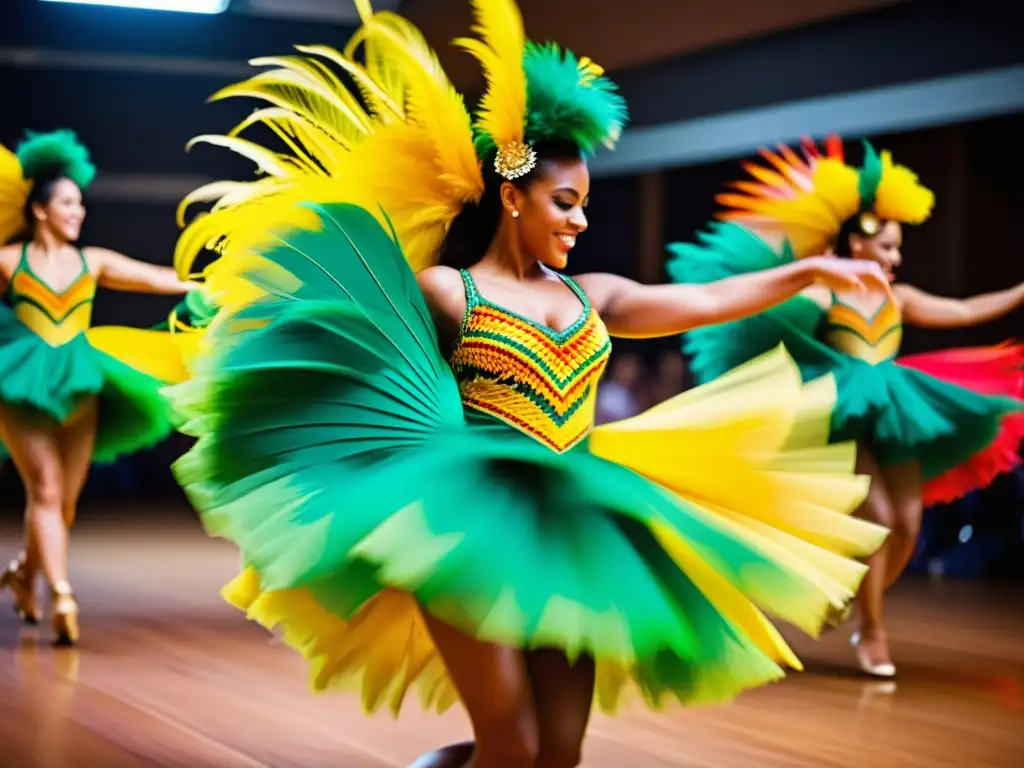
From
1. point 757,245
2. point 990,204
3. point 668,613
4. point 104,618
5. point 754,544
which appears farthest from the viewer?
point 990,204

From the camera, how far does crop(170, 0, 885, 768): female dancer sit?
2.00 m

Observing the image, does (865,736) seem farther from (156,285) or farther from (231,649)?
(156,285)

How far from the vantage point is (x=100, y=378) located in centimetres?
466

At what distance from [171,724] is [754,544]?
1.90m

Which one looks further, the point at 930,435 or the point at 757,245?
the point at 757,245

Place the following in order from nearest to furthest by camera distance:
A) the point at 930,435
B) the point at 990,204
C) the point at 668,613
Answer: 1. the point at 668,613
2. the point at 930,435
3. the point at 990,204

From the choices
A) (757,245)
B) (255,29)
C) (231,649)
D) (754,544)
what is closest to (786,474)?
(754,544)

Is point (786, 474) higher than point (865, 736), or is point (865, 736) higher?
point (786, 474)

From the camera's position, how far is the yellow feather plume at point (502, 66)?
7.97ft

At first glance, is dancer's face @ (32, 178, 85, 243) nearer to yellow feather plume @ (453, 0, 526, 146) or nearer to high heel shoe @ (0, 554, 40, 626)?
high heel shoe @ (0, 554, 40, 626)

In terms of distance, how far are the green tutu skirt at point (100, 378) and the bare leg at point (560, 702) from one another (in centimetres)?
A: 257

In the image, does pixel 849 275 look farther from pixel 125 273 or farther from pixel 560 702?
pixel 125 273

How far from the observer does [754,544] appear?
7.04 feet

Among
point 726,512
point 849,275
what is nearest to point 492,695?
point 726,512
